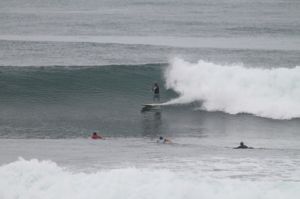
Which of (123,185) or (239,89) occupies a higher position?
(239,89)

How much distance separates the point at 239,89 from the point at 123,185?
16.7m

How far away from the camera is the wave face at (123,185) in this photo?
20547 millimetres

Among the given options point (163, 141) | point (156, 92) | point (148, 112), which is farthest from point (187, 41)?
point (163, 141)

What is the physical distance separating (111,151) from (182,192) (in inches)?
240

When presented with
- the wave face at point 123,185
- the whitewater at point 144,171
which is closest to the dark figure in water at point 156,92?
the whitewater at point 144,171

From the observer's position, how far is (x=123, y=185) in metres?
21.0

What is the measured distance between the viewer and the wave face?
67.4 feet

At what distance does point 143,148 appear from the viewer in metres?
27.1

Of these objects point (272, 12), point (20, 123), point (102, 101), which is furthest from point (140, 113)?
point (272, 12)

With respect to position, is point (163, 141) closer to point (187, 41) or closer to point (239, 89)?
point (239, 89)

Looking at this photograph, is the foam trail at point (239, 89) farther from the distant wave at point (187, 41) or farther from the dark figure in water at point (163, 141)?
the distant wave at point (187, 41)

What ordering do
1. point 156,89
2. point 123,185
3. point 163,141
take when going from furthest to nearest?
point 156,89
point 163,141
point 123,185

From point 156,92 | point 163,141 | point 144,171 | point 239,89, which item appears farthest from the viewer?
point 239,89

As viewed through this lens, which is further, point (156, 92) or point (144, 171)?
point (156, 92)
